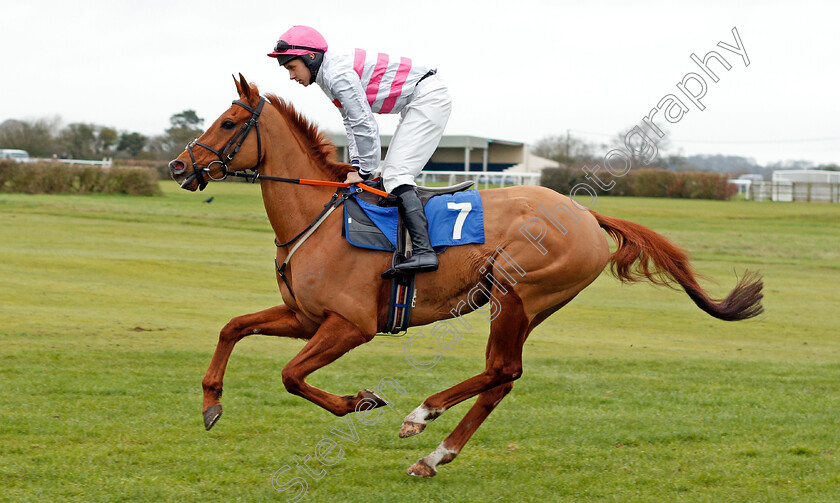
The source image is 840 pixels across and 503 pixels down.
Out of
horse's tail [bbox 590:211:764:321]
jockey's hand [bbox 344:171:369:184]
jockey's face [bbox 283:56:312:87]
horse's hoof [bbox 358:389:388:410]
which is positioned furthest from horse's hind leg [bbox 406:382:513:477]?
jockey's face [bbox 283:56:312:87]

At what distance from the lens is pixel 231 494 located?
4.96 metres

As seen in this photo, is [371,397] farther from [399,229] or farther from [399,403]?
[399,403]

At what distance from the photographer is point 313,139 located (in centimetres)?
571

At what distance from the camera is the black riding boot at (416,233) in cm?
527

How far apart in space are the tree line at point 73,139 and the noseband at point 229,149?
49999 mm

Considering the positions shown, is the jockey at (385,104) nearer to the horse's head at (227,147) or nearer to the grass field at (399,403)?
the horse's head at (227,147)

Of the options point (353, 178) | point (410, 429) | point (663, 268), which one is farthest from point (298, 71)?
point (663, 268)

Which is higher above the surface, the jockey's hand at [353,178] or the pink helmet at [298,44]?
the pink helmet at [298,44]

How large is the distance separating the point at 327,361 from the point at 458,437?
1.07 meters

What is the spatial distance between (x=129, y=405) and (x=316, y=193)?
2.75 meters

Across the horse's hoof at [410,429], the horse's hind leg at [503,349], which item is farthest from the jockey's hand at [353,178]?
the horse's hoof at [410,429]

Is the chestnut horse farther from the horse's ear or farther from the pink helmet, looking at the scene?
the pink helmet

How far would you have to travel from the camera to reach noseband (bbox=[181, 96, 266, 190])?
17.2 feet

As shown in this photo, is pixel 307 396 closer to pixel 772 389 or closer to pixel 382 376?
pixel 382 376
